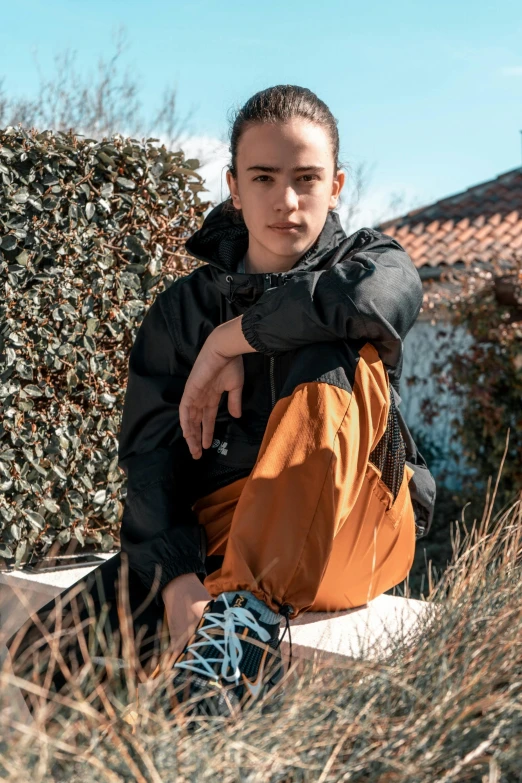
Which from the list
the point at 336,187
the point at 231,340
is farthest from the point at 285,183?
the point at 231,340

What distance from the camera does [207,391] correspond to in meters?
2.42

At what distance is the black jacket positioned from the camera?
212cm

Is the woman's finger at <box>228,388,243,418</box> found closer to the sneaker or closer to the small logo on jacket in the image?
the small logo on jacket

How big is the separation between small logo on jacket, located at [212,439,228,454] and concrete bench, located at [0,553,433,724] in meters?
0.50

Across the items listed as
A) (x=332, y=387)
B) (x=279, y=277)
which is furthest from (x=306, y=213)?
(x=332, y=387)

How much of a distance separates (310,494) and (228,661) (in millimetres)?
375

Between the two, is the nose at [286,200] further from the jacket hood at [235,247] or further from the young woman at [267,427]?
the jacket hood at [235,247]

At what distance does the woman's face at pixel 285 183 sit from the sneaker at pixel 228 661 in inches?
46.7

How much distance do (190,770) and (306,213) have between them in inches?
65.7

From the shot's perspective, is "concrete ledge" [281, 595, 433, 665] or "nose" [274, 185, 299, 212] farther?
"nose" [274, 185, 299, 212]

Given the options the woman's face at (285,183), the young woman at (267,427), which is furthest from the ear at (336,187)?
the woman's face at (285,183)

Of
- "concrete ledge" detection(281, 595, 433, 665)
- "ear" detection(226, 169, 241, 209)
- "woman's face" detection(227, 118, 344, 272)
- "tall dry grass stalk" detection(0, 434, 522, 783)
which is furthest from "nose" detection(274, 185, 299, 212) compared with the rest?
"tall dry grass stalk" detection(0, 434, 522, 783)

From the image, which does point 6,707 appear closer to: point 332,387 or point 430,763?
point 430,763

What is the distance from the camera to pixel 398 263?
237 centimetres
